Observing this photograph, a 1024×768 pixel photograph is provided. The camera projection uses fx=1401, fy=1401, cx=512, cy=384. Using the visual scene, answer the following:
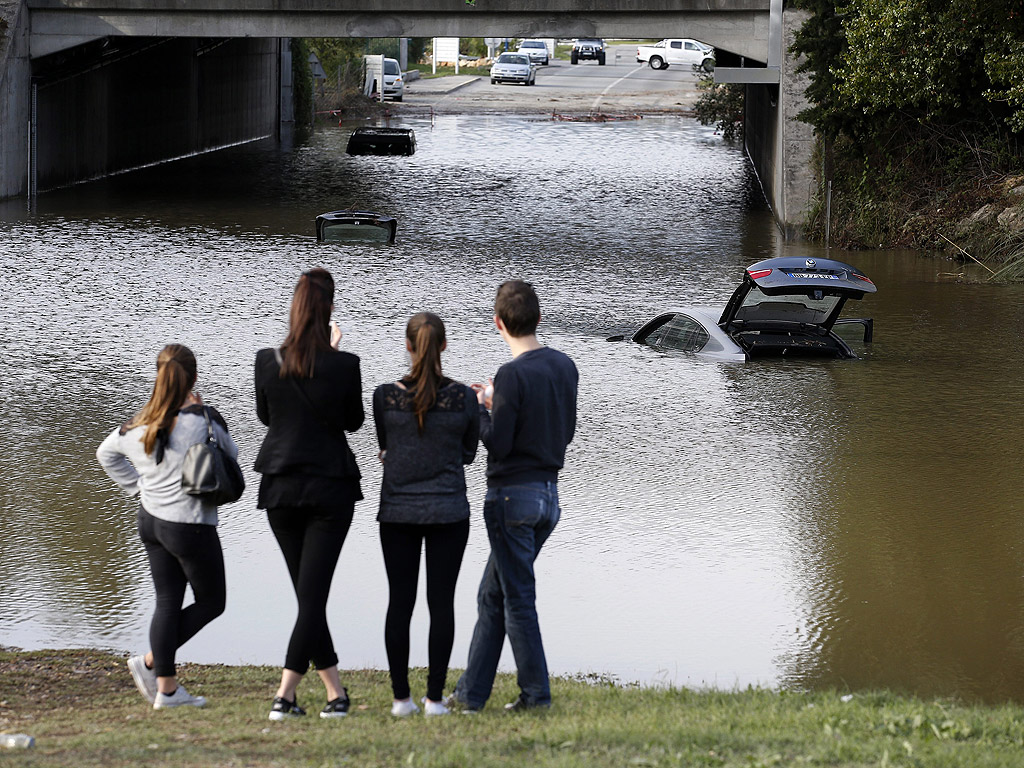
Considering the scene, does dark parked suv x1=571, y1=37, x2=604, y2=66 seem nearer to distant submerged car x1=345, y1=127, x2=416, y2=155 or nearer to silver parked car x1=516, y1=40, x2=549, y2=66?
silver parked car x1=516, y1=40, x2=549, y2=66

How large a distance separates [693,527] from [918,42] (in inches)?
657

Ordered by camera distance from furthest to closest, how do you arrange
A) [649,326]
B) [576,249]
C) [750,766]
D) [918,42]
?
[576,249] → [918,42] → [649,326] → [750,766]

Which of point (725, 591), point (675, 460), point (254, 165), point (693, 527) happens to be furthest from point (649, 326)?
point (254, 165)

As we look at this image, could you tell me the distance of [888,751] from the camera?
5.15 metres

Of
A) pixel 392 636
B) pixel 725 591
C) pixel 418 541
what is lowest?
pixel 725 591

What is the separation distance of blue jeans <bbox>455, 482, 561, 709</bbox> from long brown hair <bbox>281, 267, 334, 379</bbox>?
0.94 m

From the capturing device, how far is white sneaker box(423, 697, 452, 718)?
5.78 metres

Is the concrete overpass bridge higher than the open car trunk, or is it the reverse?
the concrete overpass bridge

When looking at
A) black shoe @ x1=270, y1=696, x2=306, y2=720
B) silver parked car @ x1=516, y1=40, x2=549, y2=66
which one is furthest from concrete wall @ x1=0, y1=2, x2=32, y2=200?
silver parked car @ x1=516, y1=40, x2=549, y2=66

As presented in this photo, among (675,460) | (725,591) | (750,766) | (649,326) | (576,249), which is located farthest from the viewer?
(576,249)

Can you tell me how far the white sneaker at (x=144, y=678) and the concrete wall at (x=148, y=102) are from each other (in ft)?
95.3

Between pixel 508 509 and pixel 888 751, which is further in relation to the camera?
pixel 508 509

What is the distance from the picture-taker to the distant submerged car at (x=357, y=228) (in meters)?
25.9

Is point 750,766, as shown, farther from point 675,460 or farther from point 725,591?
point 675,460
